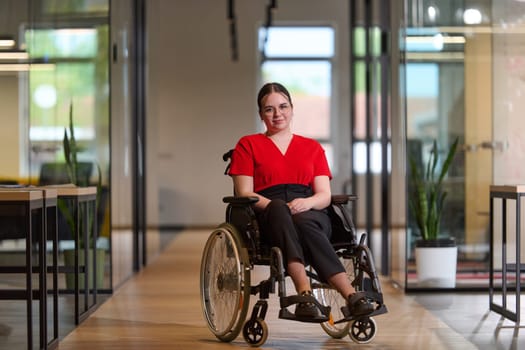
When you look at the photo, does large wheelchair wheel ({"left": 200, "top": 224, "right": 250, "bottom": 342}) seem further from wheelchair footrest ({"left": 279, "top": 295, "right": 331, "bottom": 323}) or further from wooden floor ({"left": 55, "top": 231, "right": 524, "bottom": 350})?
wheelchair footrest ({"left": 279, "top": 295, "right": 331, "bottom": 323})

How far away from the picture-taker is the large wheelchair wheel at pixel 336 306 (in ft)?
13.6

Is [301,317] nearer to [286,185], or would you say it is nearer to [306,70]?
[286,185]

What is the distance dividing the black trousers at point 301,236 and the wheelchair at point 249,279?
2.1 inches

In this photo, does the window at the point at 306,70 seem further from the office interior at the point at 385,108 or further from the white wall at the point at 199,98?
the office interior at the point at 385,108

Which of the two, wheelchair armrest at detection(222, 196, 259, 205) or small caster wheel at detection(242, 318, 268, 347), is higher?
wheelchair armrest at detection(222, 196, 259, 205)

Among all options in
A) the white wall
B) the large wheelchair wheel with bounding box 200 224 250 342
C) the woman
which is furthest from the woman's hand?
the white wall

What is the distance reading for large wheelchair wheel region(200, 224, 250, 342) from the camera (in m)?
3.85

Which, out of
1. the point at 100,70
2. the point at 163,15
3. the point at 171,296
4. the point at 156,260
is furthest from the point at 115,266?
the point at 163,15

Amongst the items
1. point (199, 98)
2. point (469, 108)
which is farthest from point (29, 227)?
point (199, 98)

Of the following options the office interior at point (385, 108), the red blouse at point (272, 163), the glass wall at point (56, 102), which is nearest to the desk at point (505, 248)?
the office interior at point (385, 108)

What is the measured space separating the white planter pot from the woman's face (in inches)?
79.3

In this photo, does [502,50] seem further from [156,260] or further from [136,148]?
[156,260]

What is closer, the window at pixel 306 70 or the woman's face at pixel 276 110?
the woman's face at pixel 276 110

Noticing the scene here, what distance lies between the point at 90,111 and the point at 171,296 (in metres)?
1.29
